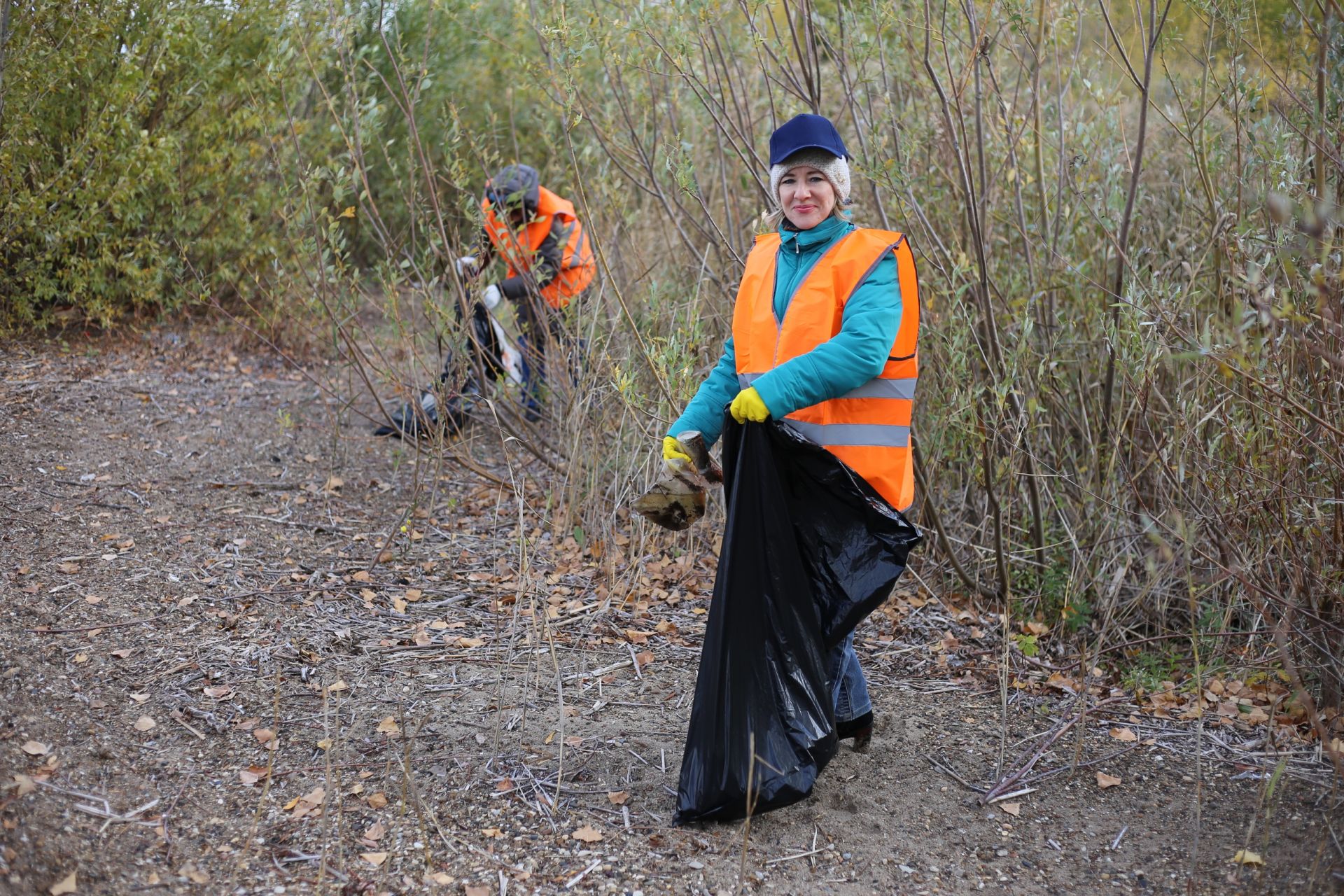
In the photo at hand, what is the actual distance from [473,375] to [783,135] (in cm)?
247

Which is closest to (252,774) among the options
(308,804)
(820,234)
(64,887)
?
(308,804)

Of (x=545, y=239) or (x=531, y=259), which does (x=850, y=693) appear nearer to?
(x=531, y=259)

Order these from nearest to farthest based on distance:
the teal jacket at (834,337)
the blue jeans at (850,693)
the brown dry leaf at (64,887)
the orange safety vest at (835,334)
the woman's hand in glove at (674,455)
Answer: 1. the brown dry leaf at (64,887)
2. the teal jacket at (834,337)
3. the orange safety vest at (835,334)
4. the woman's hand in glove at (674,455)
5. the blue jeans at (850,693)

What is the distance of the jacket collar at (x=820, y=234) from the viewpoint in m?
2.67

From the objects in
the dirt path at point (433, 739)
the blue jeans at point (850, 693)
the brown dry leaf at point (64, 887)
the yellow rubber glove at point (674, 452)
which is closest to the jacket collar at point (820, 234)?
the yellow rubber glove at point (674, 452)

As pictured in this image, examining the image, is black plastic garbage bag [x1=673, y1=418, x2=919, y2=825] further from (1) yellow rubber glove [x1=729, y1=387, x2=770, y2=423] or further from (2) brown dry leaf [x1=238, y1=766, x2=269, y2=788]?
(2) brown dry leaf [x1=238, y1=766, x2=269, y2=788]

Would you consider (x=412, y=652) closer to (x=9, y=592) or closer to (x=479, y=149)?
(x=9, y=592)

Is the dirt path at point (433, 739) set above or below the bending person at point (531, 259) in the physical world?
below

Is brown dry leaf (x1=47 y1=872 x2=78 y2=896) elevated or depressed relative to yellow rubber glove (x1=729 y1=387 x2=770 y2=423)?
depressed

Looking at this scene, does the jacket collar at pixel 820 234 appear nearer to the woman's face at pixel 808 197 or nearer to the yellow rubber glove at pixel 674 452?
the woman's face at pixel 808 197

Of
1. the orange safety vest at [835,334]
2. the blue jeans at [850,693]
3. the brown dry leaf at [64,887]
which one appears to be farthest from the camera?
the blue jeans at [850,693]

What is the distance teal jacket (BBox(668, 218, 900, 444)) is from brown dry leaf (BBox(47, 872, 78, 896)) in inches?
70.3

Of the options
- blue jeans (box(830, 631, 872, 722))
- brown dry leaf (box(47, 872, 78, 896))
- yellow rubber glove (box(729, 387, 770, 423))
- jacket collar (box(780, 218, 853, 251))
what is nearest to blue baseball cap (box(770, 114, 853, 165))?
jacket collar (box(780, 218, 853, 251))

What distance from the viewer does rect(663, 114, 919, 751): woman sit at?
251 centimetres
